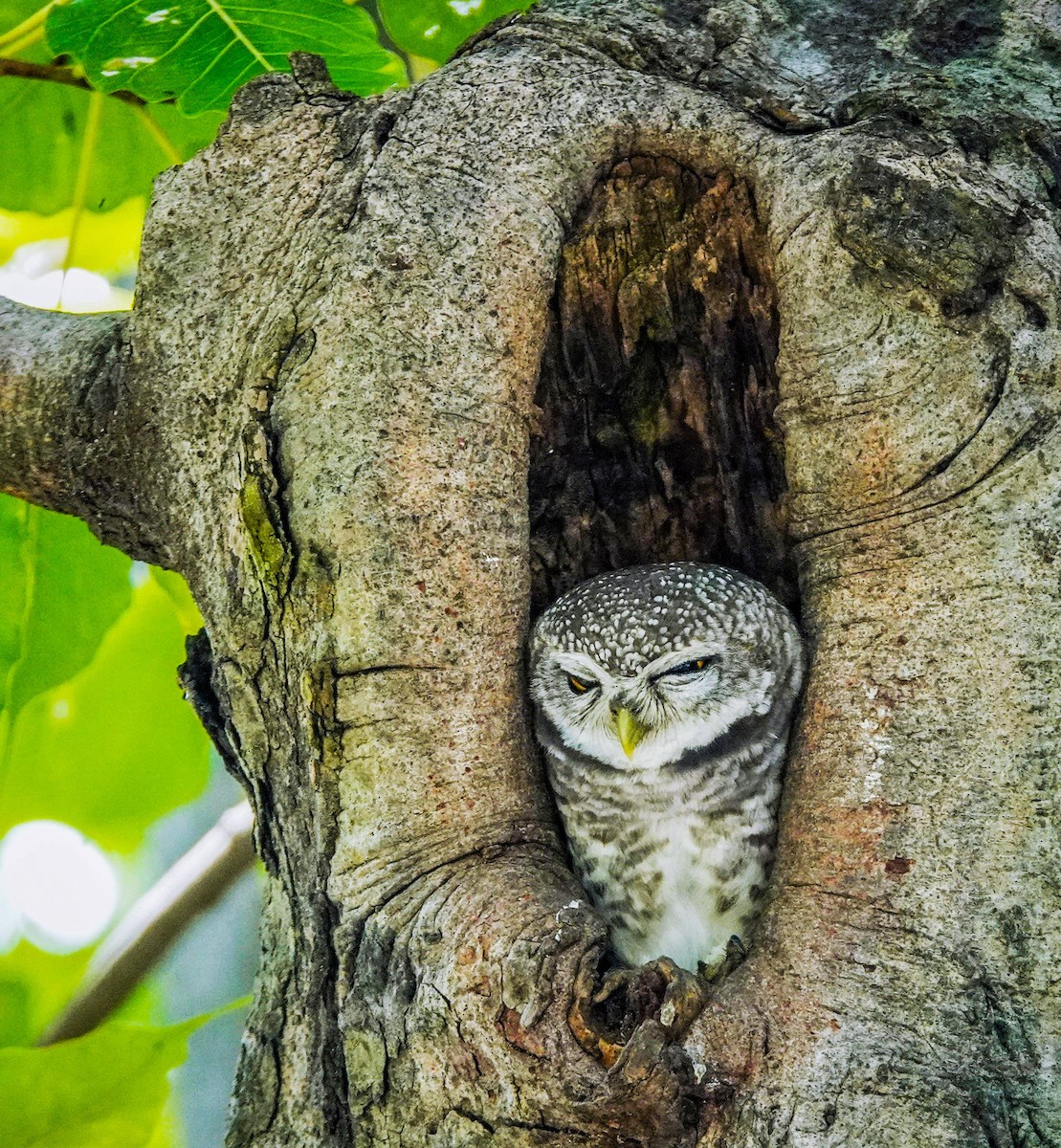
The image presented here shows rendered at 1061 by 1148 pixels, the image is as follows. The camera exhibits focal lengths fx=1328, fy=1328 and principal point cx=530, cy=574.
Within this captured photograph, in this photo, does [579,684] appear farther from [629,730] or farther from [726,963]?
[726,963]

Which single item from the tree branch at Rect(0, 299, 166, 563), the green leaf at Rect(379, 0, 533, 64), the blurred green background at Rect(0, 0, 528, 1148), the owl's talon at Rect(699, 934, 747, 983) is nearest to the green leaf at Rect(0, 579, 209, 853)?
the blurred green background at Rect(0, 0, 528, 1148)

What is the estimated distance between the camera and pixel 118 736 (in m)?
3.43

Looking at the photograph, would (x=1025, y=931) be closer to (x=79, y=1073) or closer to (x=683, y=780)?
(x=683, y=780)

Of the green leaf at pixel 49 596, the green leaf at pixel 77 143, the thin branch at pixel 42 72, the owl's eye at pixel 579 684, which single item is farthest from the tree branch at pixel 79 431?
the owl's eye at pixel 579 684

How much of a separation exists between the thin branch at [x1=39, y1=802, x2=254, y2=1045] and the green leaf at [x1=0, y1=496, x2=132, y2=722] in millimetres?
624

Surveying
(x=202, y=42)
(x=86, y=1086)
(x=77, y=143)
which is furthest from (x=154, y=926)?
(x=202, y=42)

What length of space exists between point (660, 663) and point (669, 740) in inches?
6.7

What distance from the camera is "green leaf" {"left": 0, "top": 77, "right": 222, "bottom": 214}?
11.0 ft

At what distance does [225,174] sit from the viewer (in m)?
2.61

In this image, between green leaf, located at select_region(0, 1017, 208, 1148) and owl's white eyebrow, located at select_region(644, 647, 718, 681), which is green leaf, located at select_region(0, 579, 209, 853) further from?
owl's white eyebrow, located at select_region(644, 647, 718, 681)

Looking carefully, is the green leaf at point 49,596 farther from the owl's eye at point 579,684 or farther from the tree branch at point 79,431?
the owl's eye at point 579,684

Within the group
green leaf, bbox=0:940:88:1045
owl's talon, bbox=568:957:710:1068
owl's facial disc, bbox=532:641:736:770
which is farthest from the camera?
green leaf, bbox=0:940:88:1045

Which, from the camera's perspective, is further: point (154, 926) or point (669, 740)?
point (154, 926)

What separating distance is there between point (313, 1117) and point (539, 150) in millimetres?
1774
